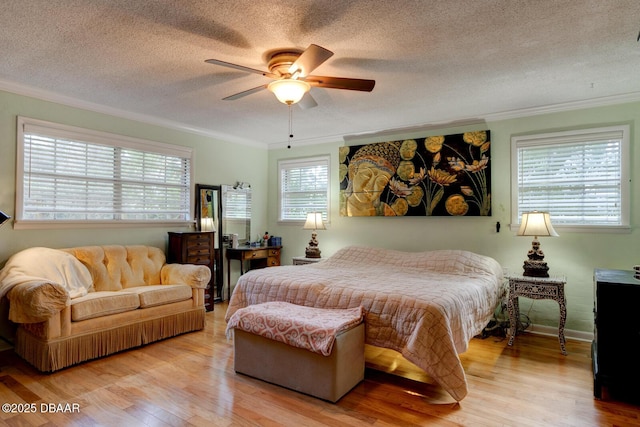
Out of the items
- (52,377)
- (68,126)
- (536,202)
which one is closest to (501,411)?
(536,202)

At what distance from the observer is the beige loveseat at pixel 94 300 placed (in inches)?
115

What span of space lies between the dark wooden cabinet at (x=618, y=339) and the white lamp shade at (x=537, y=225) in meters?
1.08

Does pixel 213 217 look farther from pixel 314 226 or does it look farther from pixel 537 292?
pixel 537 292

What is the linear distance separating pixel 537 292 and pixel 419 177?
1.90 m

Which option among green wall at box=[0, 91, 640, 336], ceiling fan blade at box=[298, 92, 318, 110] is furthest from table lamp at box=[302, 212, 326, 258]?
ceiling fan blade at box=[298, 92, 318, 110]

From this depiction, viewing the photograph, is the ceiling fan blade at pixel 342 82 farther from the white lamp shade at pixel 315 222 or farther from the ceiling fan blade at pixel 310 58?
the white lamp shade at pixel 315 222

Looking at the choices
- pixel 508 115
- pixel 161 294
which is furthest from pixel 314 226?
pixel 508 115

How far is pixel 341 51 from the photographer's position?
8.84 ft

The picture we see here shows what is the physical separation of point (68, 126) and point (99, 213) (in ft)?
3.15

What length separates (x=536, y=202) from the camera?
13.5ft

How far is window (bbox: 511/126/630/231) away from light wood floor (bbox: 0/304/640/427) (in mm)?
1469

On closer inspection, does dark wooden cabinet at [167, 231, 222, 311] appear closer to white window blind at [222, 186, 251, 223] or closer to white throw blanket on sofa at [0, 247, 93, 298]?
white window blind at [222, 186, 251, 223]

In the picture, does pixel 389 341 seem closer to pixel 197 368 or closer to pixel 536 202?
pixel 197 368

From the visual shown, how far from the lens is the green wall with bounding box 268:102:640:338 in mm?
3698
